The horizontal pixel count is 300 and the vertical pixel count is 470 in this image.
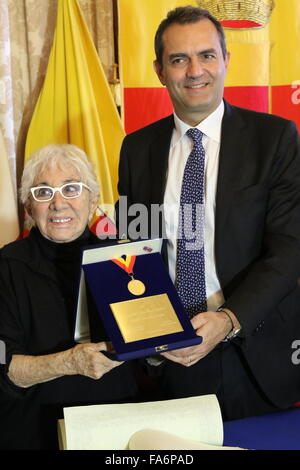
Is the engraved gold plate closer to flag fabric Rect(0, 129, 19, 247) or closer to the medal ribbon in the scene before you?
the medal ribbon

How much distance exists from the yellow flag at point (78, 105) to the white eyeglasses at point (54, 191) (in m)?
1.16

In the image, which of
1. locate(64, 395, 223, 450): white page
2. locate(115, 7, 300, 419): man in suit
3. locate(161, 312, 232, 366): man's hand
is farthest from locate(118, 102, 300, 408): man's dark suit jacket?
locate(64, 395, 223, 450): white page

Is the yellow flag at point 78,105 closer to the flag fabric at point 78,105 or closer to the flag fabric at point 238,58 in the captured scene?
the flag fabric at point 78,105

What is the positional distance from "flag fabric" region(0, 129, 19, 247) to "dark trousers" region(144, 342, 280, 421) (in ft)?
3.95

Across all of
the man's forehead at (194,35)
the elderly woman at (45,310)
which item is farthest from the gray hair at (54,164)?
the man's forehead at (194,35)

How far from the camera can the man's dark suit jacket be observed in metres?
1.78

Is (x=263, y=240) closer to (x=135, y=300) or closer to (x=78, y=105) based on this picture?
(x=135, y=300)

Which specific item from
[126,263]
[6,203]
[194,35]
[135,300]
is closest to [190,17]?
[194,35]

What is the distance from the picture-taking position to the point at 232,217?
6.07 ft

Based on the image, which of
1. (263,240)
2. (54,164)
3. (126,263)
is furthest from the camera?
(263,240)

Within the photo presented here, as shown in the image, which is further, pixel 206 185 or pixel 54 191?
pixel 206 185

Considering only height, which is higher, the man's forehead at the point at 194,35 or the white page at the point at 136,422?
the man's forehead at the point at 194,35

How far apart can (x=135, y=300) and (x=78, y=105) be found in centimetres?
174

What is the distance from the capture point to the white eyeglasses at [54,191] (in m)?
1.73
